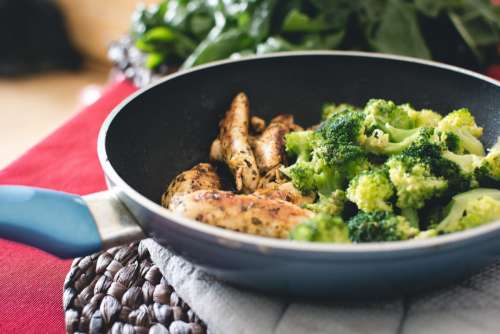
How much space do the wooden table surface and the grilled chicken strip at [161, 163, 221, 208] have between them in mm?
2693

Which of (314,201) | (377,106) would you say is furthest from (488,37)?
(314,201)

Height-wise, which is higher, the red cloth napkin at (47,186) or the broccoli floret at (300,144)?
the broccoli floret at (300,144)

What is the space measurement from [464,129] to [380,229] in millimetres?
445

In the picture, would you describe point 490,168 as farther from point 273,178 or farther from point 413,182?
point 273,178

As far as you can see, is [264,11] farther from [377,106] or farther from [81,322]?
[81,322]

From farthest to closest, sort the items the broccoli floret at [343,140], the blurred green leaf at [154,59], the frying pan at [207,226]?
the blurred green leaf at [154,59]
the broccoli floret at [343,140]
the frying pan at [207,226]

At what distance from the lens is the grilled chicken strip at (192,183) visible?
1155mm

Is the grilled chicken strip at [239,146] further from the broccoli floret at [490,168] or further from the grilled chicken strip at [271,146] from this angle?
the broccoli floret at [490,168]

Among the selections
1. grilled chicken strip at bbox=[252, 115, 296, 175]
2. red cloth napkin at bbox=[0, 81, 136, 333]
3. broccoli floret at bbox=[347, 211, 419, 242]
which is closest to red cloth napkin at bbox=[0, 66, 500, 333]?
red cloth napkin at bbox=[0, 81, 136, 333]

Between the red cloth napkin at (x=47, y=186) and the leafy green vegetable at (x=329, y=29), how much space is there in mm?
314

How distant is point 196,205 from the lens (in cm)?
93

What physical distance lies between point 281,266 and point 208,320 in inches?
8.6

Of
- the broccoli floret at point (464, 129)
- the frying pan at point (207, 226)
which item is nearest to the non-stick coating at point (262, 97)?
the frying pan at point (207, 226)

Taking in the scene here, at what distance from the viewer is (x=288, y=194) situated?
114 centimetres
